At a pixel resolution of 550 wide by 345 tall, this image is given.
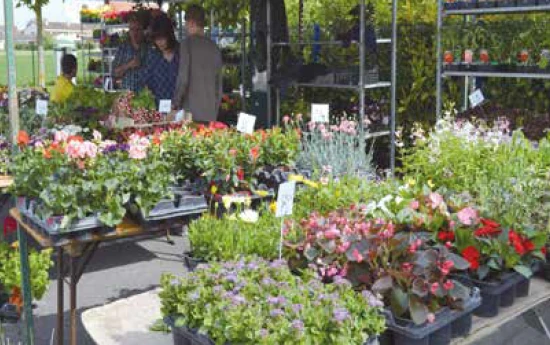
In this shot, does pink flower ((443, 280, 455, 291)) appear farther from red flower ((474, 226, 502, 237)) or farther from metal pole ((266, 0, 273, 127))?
metal pole ((266, 0, 273, 127))

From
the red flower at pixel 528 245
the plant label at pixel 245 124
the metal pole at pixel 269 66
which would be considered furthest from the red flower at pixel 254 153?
the metal pole at pixel 269 66

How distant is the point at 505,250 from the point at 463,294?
35 cm

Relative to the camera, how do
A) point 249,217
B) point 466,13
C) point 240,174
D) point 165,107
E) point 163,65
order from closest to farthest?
1. point 249,217
2. point 240,174
3. point 165,107
4. point 163,65
5. point 466,13

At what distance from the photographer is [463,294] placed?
6.37ft

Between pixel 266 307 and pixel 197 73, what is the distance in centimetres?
347

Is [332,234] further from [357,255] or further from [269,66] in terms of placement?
[269,66]

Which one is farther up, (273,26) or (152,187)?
(273,26)

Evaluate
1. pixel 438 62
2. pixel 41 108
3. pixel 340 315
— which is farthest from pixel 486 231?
pixel 438 62

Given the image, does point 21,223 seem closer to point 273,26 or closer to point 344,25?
point 273,26

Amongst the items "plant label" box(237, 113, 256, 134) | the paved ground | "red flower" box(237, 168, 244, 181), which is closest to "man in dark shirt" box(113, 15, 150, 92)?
the paved ground

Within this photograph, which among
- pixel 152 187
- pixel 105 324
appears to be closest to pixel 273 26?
pixel 152 187

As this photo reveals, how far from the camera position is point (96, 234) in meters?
2.56

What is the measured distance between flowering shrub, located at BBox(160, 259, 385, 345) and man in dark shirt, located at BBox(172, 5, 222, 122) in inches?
125

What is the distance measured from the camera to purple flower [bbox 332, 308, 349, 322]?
5.48ft
